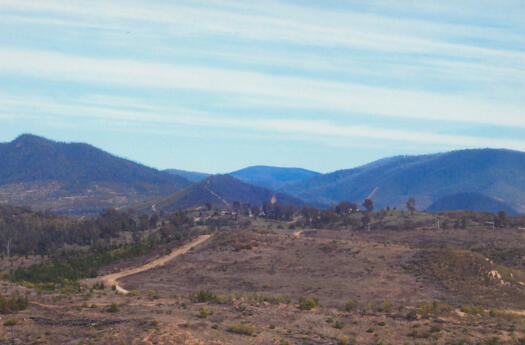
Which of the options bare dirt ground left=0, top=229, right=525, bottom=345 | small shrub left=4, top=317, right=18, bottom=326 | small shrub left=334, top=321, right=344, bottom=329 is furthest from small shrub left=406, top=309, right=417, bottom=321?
small shrub left=4, top=317, right=18, bottom=326

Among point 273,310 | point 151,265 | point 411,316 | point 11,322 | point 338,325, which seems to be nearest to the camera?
point 11,322

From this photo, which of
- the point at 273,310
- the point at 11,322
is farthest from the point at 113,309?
the point at 273,310

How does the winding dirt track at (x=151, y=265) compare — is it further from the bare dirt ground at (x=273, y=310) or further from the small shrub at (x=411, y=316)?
the small shrub at (x=411, y=316)

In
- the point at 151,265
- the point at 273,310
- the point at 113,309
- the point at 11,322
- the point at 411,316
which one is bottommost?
the point at 151,265

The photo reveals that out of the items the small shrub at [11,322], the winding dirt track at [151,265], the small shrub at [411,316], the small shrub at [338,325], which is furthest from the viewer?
the winding dirt track at [151,265]

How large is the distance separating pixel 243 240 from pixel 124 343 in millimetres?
48989

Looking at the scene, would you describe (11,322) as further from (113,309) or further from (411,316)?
(411,316)

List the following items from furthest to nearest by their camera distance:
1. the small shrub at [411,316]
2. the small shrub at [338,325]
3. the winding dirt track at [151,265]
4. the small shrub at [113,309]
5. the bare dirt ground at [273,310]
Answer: the winding dirt track at [151,265]
the small shrub at [411,316]
the small shrub at [113,309]
the small shrub at [338,325]
the bare dirt ground at [273,310]

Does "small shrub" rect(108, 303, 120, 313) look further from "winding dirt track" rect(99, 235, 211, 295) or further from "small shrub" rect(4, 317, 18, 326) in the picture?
"winding dirt track" rect(99, 235, 211, 295)

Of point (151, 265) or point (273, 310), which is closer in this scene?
point (273, 310)

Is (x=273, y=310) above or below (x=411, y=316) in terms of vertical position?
below

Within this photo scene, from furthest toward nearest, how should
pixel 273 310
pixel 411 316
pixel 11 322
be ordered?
pixel 273 310 < pixel 411 316 < pixel 11 322

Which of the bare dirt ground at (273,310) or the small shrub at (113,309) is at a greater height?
the small shrub at (113,309)

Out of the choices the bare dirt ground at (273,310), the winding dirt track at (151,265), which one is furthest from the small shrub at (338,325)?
the winding dirt track at (151,265)
